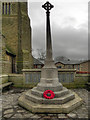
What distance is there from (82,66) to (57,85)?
2775 cm

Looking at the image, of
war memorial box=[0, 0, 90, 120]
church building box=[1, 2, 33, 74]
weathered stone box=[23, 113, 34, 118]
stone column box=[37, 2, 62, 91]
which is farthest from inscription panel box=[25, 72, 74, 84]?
church building box=[1, 2, 33, 74]

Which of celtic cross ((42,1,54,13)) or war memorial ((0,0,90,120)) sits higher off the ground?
celtic cross ((42,1,54,13))

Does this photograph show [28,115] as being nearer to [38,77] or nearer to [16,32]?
[38,77]

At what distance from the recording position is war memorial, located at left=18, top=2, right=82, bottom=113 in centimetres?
304

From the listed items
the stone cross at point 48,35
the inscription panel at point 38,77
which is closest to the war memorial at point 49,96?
the stone cross at point 48,35

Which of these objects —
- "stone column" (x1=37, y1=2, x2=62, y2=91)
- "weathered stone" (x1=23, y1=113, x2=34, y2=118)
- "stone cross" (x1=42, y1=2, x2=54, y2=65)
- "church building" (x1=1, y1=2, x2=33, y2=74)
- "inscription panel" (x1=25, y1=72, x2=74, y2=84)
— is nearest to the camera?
"weathered stone" (x1=23, y1=113, x2=34, y2=118)

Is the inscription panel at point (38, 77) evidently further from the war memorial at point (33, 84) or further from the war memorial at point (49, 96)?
the war memorial at point (49, 96)

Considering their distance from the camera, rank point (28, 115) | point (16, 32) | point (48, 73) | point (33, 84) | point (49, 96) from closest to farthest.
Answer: point (28, 115), point (49, 96), point (48, 73), point (33, 84), point (16, 32)

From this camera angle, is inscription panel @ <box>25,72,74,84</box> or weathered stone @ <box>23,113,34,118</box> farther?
inscription panel @ <box>25,72,74,84</box>

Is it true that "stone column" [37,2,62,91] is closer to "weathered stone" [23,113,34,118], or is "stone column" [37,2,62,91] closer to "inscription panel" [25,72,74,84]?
"weathered stone" [23,113,34,118]

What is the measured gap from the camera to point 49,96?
346cm

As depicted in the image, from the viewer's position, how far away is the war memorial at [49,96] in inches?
120

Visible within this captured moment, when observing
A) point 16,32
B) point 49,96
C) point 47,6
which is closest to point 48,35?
point 47,6

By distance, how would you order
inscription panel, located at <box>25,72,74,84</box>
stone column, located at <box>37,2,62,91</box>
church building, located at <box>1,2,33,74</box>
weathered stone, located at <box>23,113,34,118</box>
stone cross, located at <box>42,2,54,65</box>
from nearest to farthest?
weathered stone, located at <box>23,113,34,118</box> < stone column, located at <box>37,2,62,91</box> < stone cross, located at <box>42,2,54,65</box> < inscription panel, located at <box>25,72,74,84</box> < church building, located at <box>1,2,33,74</box>
